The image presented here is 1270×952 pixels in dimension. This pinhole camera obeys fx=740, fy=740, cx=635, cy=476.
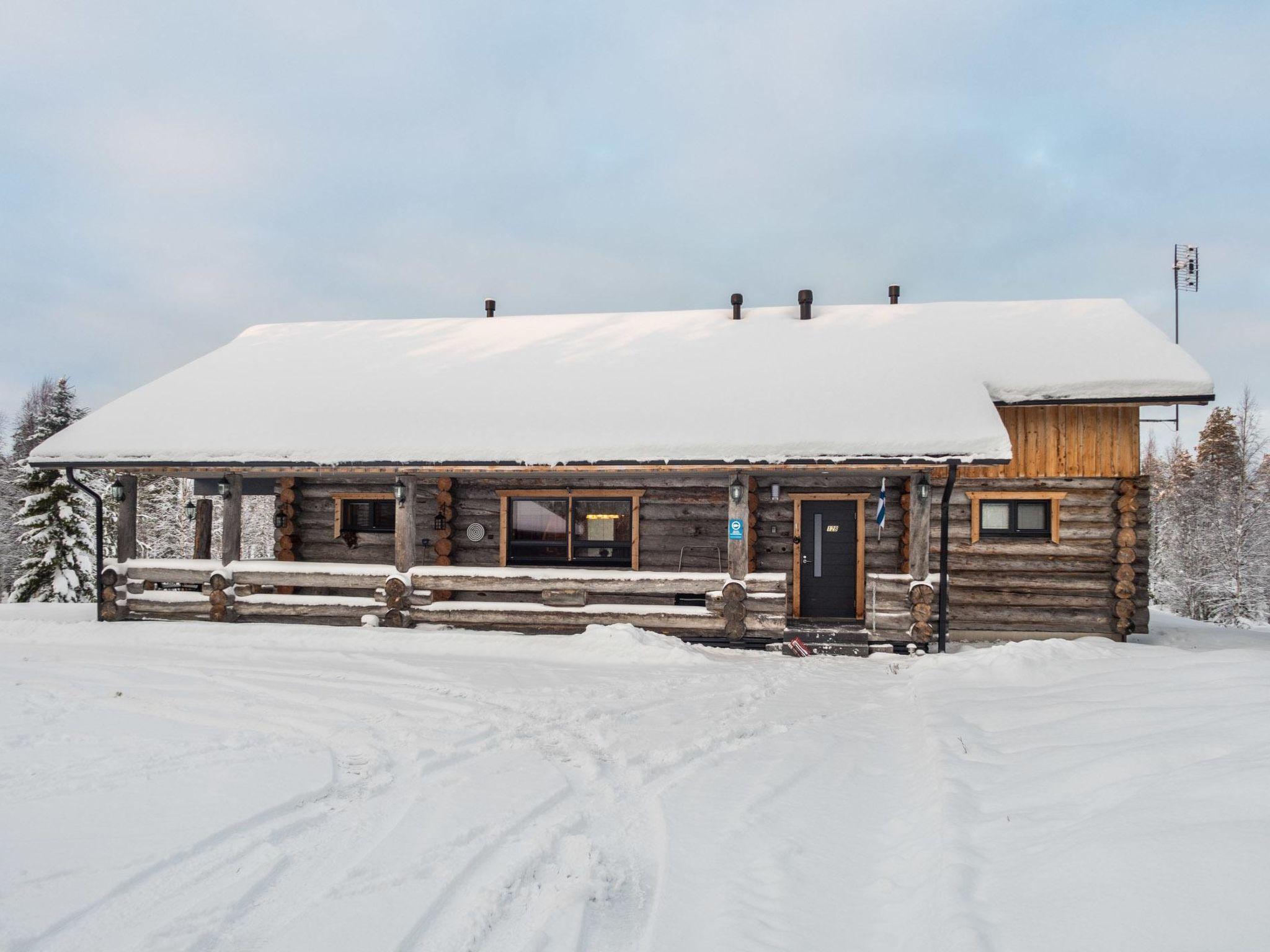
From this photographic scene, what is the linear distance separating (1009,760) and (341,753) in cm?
474

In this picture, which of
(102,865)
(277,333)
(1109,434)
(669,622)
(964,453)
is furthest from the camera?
(277,333)

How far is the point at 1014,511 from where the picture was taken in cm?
1246

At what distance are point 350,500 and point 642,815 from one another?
1143 centimetres

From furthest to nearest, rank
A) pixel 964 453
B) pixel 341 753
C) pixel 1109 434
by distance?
pixel 1109 434, pixel 964 453, pixel 341 753

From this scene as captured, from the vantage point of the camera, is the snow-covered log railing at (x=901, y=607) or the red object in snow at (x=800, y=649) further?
the snow-covered log railing at (x=901, y=607)

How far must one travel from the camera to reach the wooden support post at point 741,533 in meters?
11.1

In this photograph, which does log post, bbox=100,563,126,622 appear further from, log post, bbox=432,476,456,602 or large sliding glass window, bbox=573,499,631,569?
large sliding glass window, bbox=573,499,631,569

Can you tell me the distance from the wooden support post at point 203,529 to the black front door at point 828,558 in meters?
12.7

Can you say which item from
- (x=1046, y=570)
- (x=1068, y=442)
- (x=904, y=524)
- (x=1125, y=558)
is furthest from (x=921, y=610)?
(x=1068, y=442)

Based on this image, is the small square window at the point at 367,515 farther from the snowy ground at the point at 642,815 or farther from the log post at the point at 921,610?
the log post at the point at 921,610

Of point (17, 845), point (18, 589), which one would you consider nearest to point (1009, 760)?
point (17, 845)

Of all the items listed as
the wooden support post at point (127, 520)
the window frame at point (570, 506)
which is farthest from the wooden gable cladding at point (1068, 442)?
the wooden support post at point (127, 520)

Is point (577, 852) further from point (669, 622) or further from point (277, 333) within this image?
point (277, 333)

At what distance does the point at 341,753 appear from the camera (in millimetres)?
5531
